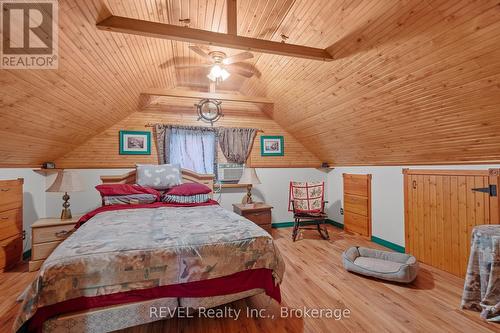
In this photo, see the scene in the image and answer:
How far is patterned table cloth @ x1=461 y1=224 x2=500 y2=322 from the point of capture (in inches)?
72.2

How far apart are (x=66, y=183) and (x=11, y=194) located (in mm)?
587

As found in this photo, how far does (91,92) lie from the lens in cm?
261

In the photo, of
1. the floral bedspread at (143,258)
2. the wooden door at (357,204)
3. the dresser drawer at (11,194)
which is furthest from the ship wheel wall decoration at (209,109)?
the wooden door at (357,204)

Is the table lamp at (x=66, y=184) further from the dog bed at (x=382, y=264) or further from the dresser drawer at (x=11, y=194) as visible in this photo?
the dog bed at (x=382, y=264)

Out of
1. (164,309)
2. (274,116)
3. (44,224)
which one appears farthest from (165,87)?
(164,309)

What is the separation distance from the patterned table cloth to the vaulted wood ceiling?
0.90 metres

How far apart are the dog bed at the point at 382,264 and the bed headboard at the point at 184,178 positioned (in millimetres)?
2421

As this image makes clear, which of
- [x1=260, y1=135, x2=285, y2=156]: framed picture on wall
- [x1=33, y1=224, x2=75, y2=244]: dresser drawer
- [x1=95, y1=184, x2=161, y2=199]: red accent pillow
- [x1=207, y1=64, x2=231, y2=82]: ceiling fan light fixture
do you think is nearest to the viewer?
[x1=207, y1=64, x2=231, y2=82]: ceiling fan light fixture

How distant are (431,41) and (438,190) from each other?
1.87 meters

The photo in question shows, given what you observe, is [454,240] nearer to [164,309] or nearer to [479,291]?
[479,291]

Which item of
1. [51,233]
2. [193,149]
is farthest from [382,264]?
[51,233]

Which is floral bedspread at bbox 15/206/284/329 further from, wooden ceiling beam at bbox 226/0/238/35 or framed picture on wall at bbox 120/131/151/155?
framed picture on wall at bbox 120/131/151/155

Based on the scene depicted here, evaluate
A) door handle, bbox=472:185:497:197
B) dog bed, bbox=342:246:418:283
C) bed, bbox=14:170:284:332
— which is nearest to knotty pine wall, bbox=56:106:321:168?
bed, bbox=14:170:284:332

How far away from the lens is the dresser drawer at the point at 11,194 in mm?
2711
